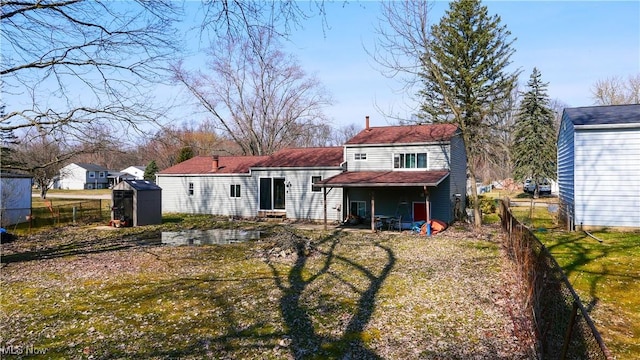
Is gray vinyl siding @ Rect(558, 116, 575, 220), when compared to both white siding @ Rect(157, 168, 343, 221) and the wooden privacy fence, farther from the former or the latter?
the wooden privacy fence

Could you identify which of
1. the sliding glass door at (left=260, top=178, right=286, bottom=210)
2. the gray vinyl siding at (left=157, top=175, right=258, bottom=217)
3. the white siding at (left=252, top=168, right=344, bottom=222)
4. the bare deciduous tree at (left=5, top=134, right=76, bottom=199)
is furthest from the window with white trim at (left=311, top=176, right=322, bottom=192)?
the bare deciduous tree at (left=5, top=134, right=76, bottom=199)

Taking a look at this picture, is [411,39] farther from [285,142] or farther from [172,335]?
[285,142]

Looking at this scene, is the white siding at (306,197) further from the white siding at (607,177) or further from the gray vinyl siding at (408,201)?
the white siding at (607,177)

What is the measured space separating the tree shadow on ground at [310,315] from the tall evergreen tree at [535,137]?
32.0 m

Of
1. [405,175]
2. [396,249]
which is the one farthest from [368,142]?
[396,249]

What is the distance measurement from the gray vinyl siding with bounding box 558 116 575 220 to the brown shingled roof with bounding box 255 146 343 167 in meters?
11.0

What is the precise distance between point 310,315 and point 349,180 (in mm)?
12735

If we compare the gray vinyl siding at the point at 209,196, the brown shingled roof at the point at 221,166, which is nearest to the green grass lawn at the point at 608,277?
the gray vinyl siding at the point at 209,196

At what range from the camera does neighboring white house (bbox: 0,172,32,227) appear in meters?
19.0

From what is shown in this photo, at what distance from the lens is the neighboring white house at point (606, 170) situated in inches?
586

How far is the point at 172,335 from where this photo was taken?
6.49 meters

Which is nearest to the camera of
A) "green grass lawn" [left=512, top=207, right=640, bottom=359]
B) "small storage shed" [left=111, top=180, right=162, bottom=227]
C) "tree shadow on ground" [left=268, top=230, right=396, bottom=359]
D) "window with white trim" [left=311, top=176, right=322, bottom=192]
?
"tree shadow on ground" [left=268, top=230, right=396, bottom=359]

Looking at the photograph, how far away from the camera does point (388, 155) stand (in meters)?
21.4

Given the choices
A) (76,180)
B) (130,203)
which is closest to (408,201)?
(130,203)
